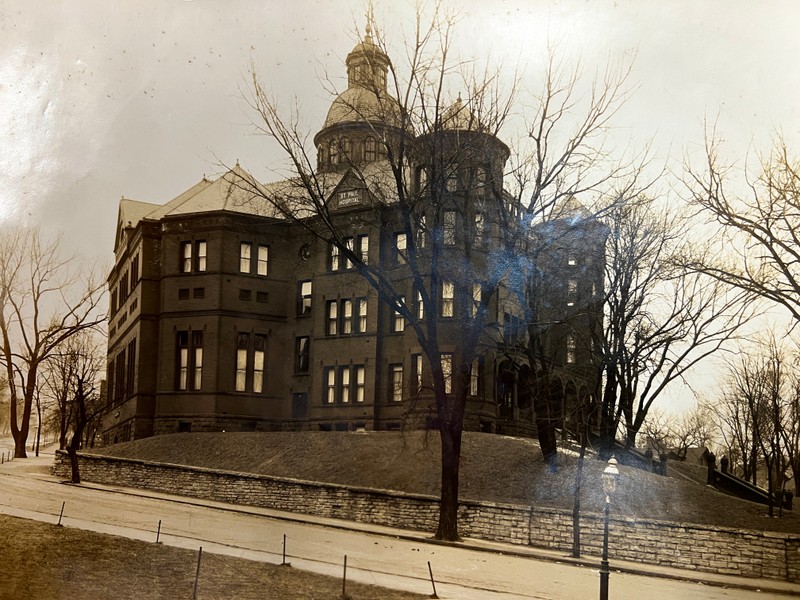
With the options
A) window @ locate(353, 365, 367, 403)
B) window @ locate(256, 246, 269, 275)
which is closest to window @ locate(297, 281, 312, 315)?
window @ locate(256, 246, 269, 275)

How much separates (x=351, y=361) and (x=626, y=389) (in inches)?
569

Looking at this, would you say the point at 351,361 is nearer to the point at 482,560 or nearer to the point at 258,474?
the point at 258,474

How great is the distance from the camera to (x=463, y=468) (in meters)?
33.0

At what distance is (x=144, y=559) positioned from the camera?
19.1 metres

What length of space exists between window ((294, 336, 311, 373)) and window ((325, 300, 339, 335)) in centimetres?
142

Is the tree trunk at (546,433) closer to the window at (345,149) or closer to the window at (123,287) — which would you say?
the window at (345,149)

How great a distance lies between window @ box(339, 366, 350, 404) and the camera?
4444cm

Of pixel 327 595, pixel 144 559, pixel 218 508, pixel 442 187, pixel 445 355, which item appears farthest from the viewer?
pixel 445 355

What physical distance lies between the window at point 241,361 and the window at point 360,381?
5.84m

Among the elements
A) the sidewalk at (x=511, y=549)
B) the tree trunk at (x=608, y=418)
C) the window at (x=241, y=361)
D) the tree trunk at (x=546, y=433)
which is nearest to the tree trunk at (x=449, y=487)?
the sidewalk at (x=511, y=549)

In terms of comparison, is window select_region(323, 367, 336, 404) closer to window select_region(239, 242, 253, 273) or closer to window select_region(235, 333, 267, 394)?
window select_region(235, 333, 267, 394)

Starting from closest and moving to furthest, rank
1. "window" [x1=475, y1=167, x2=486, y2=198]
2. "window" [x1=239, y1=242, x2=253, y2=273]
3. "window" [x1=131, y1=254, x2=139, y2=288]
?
"window" [x1=475, y1=167, x2=486, y2=198] < "window" [x1=239, y1=242, x2=253, y2=273] < "window" [x1=131, y1=254, x2=139, y2=288]

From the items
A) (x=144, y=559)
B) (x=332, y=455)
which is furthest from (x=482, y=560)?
(x=332, y=455)

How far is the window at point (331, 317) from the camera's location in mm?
45750
